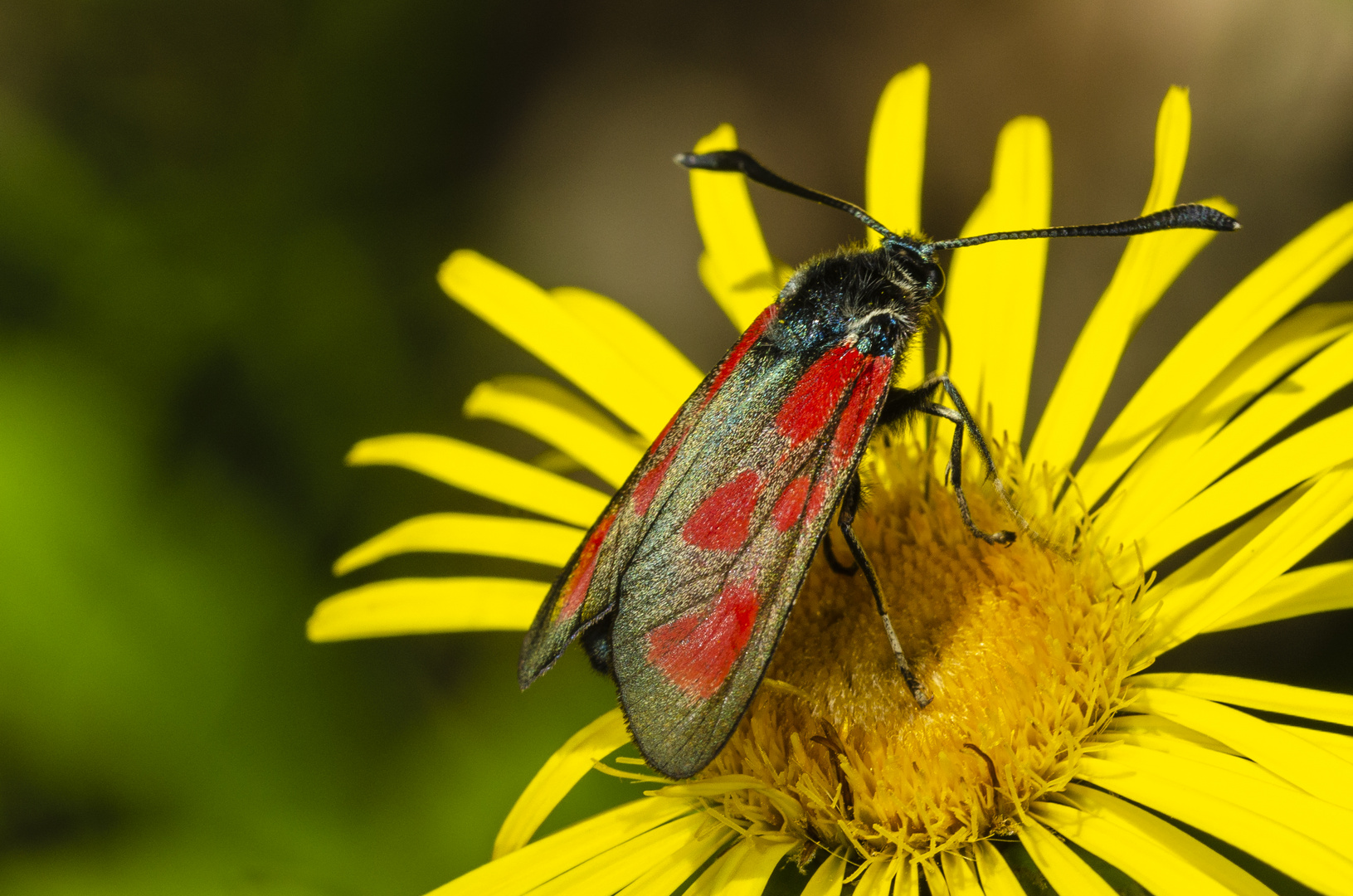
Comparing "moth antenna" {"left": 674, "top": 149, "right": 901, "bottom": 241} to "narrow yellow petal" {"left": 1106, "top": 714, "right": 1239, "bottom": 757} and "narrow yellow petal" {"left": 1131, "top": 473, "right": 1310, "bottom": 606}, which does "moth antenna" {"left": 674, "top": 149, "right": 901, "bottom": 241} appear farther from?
"narrow yellow petal" {"left": 1106, "top": 714, "right": 1239, "bottom": 757}

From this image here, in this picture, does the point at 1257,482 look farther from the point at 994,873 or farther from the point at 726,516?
the point at 726,516

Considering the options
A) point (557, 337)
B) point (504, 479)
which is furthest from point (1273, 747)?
point (557, 337)

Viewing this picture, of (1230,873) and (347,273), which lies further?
(347,273)

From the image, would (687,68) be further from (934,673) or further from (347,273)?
(934,673)

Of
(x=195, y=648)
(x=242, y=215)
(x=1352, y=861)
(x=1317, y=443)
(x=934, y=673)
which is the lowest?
(x=1352, y=861)

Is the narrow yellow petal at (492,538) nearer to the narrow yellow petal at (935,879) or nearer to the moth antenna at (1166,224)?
the narrow yellow petal at (935,879)

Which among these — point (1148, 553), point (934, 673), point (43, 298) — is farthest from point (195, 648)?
point (1148, 553)
